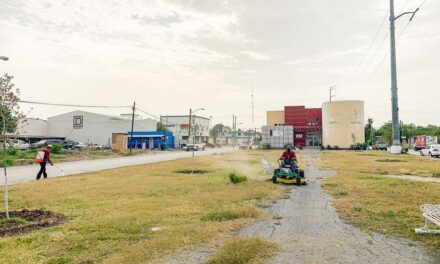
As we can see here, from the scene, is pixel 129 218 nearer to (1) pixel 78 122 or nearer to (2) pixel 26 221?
(2) pixel 26 221

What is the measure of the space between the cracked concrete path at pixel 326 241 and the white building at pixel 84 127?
7427 cm

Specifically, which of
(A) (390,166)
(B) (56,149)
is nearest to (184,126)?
(B) (56,149)

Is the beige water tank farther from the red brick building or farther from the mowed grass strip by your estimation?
the mowed grass strip

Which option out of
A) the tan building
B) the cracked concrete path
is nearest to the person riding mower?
the cracked concrete path

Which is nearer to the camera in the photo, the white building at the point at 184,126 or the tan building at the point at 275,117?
the tan building at the point at 275,117

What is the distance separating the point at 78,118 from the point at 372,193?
7658cm

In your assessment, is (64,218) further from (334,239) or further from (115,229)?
(334,239)

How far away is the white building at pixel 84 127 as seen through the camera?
261ft

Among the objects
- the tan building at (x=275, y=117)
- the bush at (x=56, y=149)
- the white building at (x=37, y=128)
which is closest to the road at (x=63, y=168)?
the bush at (x=56, y=149)

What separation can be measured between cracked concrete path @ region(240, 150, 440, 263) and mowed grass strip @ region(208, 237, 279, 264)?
0.76 feet

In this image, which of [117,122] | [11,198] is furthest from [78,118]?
[11,198]

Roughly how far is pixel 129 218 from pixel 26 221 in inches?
98.4

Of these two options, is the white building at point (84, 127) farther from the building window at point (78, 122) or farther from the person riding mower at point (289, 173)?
the person riding mower at point (289, 173)

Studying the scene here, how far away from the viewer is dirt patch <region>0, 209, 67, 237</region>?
26.1 feet
